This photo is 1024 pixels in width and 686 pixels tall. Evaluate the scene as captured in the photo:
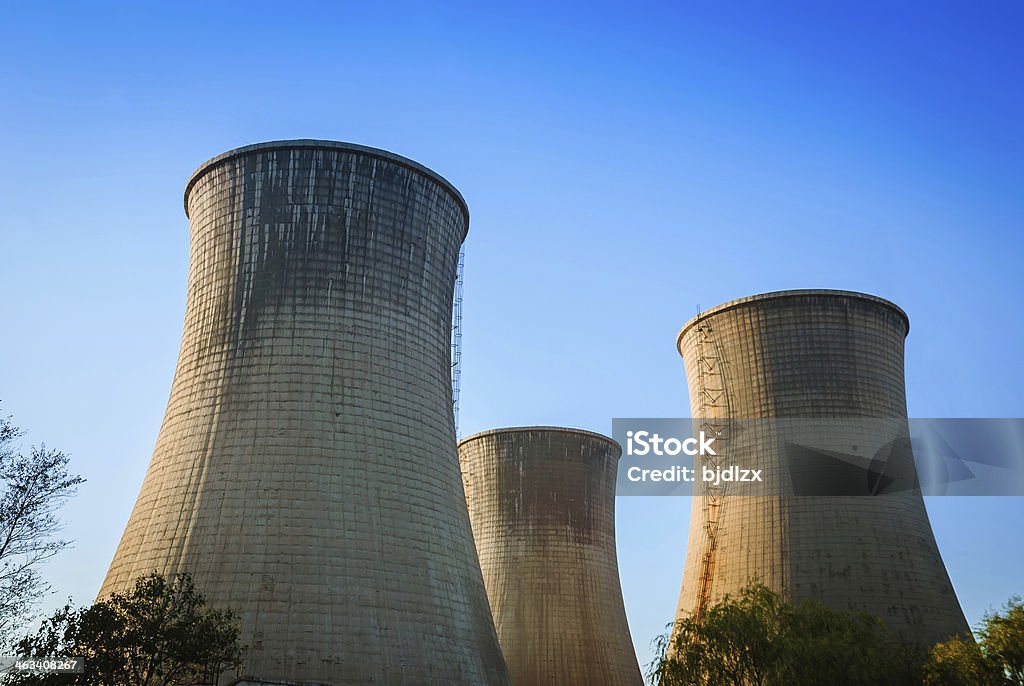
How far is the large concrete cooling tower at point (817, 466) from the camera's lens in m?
20.9

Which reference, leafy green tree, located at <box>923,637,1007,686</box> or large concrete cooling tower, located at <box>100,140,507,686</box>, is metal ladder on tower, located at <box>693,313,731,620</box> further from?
large concrete cooling tower, located at <box>100,140,507,686</box>

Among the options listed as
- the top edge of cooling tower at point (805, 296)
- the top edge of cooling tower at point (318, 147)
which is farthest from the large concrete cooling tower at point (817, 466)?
the top edge of cooling tower at point (318, 147)

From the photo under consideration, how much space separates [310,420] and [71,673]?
17.0 ft

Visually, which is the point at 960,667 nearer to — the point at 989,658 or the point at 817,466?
the point at 989,658

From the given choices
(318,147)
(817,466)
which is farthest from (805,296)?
(318,147)

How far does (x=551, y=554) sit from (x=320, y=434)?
13012mm

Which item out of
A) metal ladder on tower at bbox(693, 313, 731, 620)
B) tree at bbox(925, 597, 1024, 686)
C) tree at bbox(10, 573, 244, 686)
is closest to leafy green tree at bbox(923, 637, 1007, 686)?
tree at bbox(925, 597, 1024, 686)

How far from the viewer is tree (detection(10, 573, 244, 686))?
1430 cm

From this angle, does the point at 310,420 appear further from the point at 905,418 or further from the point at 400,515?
the point at 905,418

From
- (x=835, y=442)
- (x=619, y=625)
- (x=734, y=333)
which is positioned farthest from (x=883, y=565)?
(x=619, y=625)

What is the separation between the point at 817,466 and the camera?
71.8ft

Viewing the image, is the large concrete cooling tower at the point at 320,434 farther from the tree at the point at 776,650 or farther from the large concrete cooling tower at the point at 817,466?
the large concrete cooling tower at the point at 817,466

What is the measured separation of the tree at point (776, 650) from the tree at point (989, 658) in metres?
0.91

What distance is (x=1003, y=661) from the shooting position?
17016 mm
